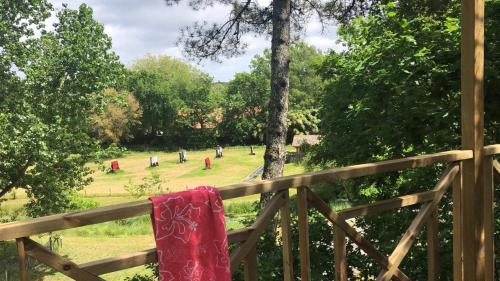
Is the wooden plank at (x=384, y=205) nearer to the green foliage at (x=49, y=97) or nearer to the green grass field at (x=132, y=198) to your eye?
the green grass field at (x=132, y=198)

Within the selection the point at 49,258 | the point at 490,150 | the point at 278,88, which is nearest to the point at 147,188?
the point at 278,88

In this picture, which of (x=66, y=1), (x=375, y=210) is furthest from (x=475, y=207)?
(x=66, y=1)

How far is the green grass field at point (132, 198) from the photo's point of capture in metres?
12.0

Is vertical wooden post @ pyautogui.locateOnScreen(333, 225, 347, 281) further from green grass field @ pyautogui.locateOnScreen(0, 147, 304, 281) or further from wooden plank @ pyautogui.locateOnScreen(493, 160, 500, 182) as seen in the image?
green grass field @ pyautogui.locateOnScreen(0, 147, 304, 281)

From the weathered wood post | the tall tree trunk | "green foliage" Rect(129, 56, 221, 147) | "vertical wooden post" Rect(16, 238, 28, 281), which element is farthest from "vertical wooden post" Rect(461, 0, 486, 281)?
"green foliage" Rect(129, 56, 221, 147)

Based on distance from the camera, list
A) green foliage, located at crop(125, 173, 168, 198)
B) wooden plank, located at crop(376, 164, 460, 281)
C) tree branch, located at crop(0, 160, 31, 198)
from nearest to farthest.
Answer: wooden plank, located at crop(376, 164, 460, 281) < tree branch, located at crop(0, 160, 31, 198) < green foliage, located at crop(125, 173, 168, 198)

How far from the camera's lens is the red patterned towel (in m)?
1.38

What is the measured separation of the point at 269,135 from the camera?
20.9ft

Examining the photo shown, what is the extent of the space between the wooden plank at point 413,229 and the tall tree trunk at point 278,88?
409cm

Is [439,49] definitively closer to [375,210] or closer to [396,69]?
[396,69]

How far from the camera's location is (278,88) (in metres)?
6.28

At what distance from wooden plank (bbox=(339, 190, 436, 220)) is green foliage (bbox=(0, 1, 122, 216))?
992 cm

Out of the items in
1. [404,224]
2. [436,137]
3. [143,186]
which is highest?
[436,137]

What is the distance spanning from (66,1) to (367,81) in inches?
417
